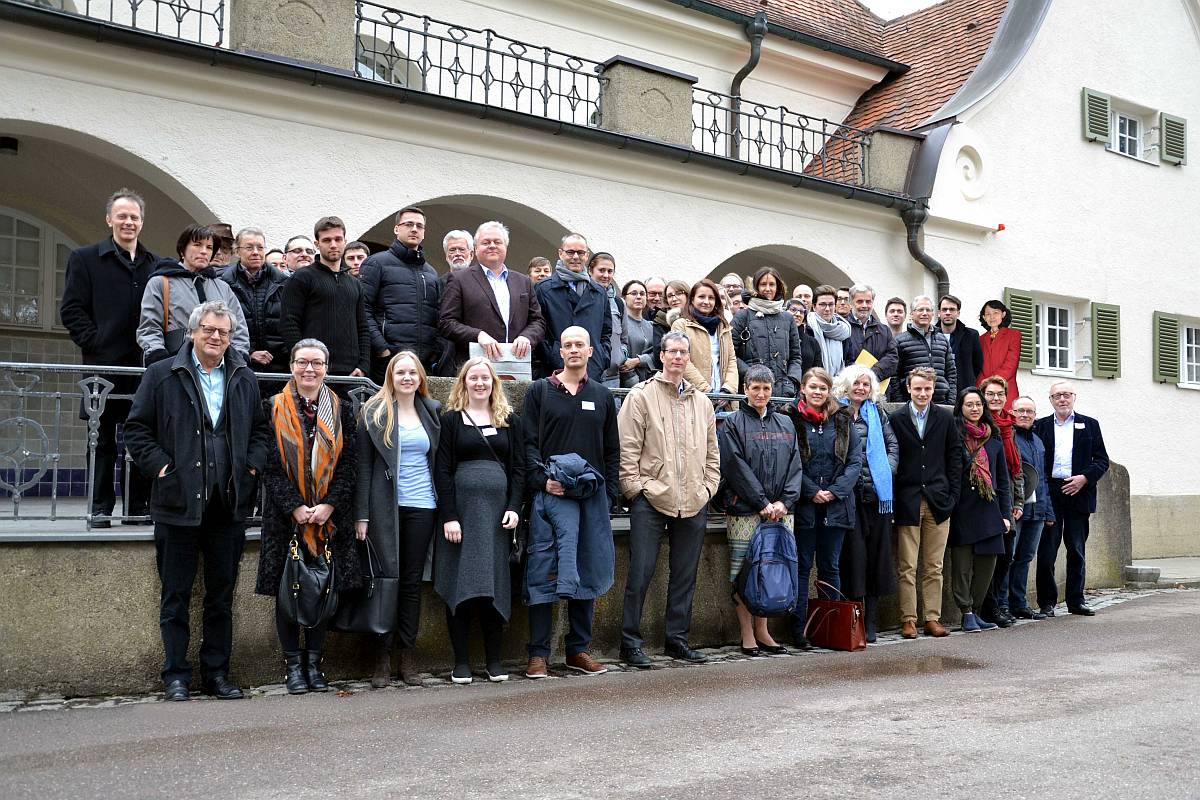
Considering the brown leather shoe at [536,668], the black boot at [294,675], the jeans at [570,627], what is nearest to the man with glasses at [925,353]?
the jeans at [570,627]

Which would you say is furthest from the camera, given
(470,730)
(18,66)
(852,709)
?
(18,66)

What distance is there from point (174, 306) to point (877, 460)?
16.8 feet

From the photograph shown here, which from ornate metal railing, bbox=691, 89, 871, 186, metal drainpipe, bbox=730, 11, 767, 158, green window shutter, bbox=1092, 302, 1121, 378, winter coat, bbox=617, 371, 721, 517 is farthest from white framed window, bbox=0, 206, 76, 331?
green window shutter, bbox=1092, 302, 1121, 378

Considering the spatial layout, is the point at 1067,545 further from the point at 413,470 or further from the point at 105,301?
the point at 105,301

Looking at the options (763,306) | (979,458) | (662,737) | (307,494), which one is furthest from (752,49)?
(662,737)

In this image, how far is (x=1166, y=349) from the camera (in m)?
19.1

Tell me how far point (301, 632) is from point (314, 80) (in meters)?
5.56

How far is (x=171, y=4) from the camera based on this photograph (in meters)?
10.1

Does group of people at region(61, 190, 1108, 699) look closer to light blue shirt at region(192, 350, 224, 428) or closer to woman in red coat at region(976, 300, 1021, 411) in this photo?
light blue shirt at region(192, 350, 224, 428)

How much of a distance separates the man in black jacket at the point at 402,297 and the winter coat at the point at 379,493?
1182 millimetres

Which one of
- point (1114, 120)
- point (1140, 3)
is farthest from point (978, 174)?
point (1140, 3)

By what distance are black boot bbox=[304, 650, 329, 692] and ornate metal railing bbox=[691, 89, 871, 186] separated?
9.05 metres

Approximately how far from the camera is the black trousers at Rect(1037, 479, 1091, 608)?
1117 centimetres

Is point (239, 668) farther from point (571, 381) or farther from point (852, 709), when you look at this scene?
point (852, 709)
